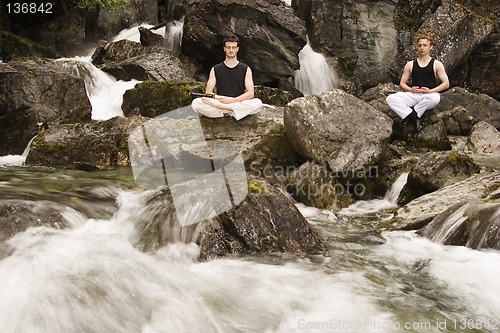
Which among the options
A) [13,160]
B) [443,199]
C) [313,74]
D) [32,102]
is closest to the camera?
[443,199]

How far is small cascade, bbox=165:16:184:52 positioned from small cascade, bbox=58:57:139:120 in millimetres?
3524

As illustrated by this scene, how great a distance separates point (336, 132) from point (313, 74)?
11.1 metres

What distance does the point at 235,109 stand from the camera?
8.41 meters

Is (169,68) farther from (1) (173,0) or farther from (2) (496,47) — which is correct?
(2) (496,47)

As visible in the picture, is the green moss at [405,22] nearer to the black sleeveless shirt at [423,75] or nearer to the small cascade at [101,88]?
the black sleeveless shirt at [423,75]

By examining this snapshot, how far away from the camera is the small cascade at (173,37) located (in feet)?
56.4

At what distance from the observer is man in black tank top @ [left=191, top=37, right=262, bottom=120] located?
27.4ft

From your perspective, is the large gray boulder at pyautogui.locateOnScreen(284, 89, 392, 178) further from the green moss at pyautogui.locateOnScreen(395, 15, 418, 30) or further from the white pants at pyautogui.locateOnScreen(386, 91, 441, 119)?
the green moss at pyautogui.locateOnScreen(395, 15, 418, 30)

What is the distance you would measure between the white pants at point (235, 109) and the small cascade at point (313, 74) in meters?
9.19

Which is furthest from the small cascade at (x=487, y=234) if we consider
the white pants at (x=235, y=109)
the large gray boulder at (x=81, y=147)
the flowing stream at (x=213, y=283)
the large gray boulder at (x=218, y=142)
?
the large gray boulder at (x=81, y=147)

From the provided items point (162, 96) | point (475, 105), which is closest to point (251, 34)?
point (162, 96)

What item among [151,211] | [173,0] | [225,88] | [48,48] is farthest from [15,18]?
[151,211]

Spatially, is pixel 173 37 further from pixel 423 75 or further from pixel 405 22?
pixel 423 75

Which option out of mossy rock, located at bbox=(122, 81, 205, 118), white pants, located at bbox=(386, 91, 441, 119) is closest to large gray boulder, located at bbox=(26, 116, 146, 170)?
mossy rock, located at bbox=(122, 81, 205, 118)
